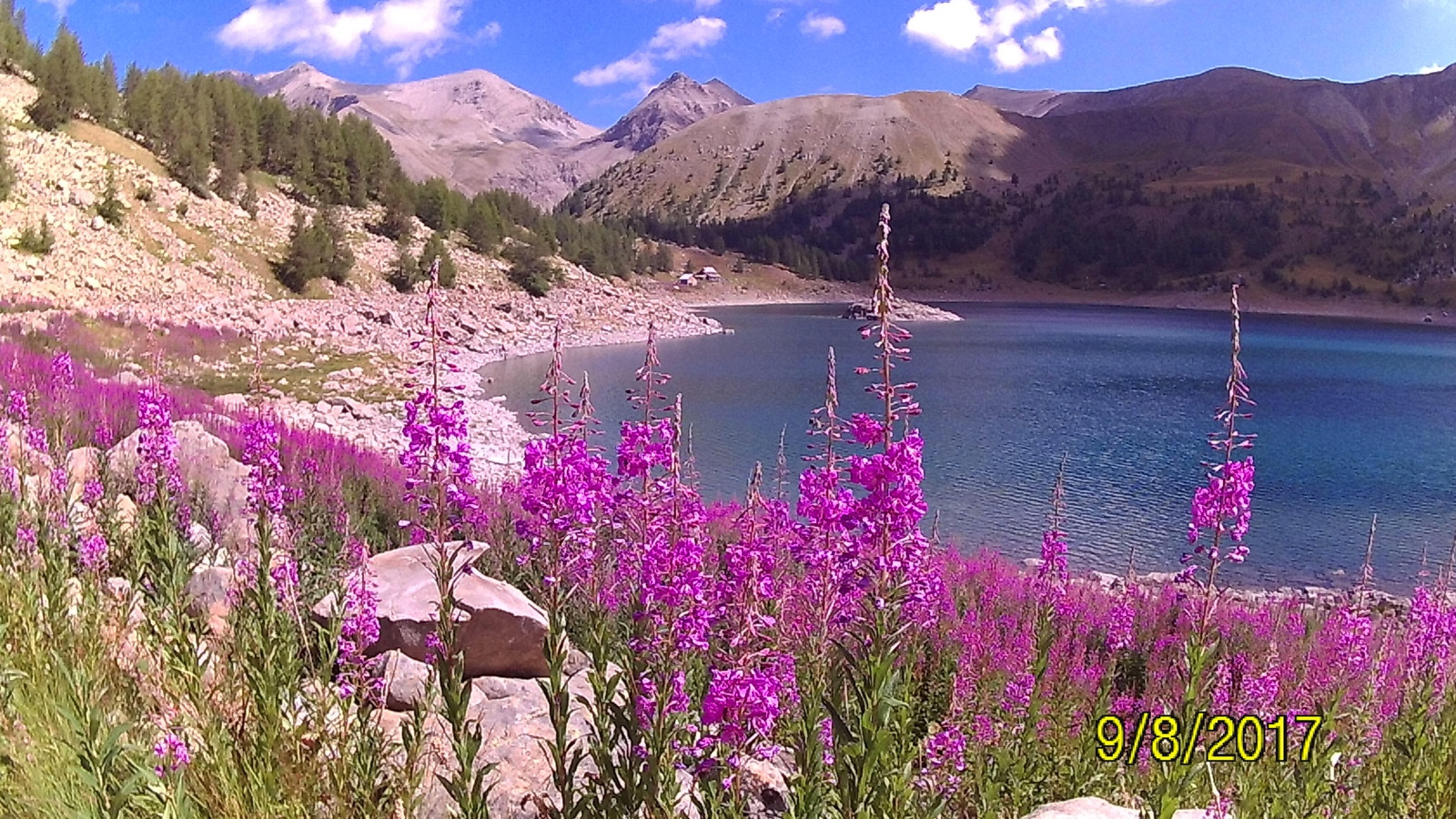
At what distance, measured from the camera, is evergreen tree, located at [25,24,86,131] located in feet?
135

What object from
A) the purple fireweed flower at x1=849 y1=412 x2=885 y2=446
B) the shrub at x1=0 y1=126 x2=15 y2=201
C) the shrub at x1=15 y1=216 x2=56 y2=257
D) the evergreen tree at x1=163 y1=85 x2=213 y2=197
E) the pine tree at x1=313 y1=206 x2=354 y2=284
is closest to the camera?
the purple fireweed flower at x1=849 y1=412 x2=885 y2=446

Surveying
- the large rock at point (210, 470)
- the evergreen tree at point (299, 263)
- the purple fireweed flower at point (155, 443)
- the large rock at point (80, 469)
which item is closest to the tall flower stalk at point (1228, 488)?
the purple fireweed flower at point (155, 443)

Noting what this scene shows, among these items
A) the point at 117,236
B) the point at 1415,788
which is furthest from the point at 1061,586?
the point at 117,236

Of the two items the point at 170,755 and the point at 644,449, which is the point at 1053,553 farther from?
the point at 170,755

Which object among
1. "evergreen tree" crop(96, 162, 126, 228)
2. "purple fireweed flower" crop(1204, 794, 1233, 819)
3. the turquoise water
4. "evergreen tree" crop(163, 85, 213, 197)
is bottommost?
the turquoise water

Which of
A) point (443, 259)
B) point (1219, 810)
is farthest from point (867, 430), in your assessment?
point (443, 259)

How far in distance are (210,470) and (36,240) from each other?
94.7ft

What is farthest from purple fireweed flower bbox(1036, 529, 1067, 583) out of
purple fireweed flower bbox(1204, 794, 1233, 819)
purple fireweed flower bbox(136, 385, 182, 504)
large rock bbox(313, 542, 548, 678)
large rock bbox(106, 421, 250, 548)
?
large rock bbox(106, 421, 250, 548)

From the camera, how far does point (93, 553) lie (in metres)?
5.88

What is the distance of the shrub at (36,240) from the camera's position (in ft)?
101

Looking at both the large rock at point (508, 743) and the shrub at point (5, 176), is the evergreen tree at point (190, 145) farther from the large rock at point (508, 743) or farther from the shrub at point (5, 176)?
the large rock at point (508, 743)

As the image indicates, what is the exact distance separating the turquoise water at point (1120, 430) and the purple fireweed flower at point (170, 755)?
4.93 m

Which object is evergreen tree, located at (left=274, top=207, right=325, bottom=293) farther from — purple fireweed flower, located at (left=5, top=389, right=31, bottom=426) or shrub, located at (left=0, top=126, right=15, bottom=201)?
purple fireweed flower, located at (left=5, top=389, right=31, bottom=426)

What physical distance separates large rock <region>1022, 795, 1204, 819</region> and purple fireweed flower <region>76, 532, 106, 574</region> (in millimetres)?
6049
